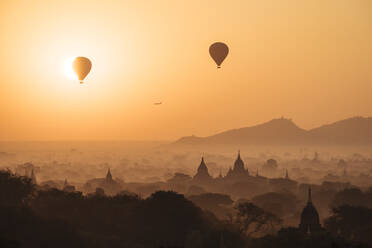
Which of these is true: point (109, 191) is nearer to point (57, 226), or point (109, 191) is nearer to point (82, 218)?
point (82, 218)

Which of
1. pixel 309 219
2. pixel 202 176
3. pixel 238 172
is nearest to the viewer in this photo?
pixel 309 219

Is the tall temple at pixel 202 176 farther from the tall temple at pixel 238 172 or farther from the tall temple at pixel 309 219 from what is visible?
the tall temple at pixel 309 219

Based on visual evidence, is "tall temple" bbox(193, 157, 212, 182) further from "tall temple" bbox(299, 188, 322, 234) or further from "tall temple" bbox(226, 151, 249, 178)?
"tall temple" bbox(299, 188, 322, 234)

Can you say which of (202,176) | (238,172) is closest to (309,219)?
(202,176)

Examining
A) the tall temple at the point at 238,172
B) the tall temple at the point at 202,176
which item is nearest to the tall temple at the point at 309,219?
the tall temple at the point at 202,176

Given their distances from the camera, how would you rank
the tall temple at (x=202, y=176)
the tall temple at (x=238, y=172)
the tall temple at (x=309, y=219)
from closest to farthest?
the tall temple at (x=309, y=219) < the tall temple at (x=202, y=176) < the tall temple at (x=238, y=172)

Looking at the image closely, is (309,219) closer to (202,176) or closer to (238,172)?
(202,176)

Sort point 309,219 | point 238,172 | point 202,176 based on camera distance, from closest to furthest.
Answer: point 309,219, point 202,176, point 238,172

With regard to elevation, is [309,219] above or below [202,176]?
below

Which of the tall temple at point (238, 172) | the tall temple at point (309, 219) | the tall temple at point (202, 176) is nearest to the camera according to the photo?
the tall temple at point (309, 219)

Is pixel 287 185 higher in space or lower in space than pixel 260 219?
higher

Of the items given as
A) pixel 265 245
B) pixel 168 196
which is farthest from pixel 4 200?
pixel 265 245
